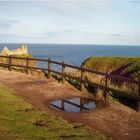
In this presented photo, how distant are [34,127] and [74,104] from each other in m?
4.19

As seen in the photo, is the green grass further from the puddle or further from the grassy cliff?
the grassy cliff

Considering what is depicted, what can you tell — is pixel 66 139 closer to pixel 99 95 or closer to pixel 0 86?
pixel 99 95

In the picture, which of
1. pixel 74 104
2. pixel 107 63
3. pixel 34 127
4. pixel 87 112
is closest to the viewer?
pixel 34 127

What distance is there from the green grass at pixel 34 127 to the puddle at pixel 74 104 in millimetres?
1398

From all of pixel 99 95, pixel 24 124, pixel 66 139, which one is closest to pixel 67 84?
pixel 99 95

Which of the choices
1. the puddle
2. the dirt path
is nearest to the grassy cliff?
the dirt path

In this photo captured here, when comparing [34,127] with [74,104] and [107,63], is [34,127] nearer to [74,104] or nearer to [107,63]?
[74,104]

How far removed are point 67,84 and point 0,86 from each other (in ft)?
11.7

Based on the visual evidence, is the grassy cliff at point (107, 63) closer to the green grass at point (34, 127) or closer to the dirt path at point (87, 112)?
the dirt path at point (87, 112)

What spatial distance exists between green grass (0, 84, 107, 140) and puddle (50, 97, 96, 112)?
140 cm

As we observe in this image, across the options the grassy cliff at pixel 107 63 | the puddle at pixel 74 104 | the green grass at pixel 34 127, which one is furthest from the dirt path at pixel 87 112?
the grassy cliff at pixel 107 63

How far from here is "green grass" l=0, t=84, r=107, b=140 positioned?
29.1 feet

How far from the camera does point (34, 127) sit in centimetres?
962

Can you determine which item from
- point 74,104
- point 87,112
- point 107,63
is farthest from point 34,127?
point 107,63
